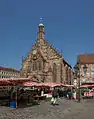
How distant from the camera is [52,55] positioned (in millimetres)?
67812

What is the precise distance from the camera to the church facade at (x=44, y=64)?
217ft

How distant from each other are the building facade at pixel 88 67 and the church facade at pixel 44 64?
5.12 meters

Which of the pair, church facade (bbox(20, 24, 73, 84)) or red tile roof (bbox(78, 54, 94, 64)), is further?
red tile roof (bbox(78, 54, 94, 64))

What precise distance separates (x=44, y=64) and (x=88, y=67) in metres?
13.7

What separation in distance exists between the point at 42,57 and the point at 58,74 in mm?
6790

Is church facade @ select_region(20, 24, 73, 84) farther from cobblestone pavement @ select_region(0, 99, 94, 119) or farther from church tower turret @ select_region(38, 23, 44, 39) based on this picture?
cobblestone pavement @ select_region(0, 99, 94, 119)

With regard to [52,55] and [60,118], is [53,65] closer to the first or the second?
[52,55]

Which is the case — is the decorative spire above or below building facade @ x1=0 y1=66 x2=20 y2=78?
above

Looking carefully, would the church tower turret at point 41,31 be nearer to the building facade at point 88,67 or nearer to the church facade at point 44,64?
the church facade at point 44,64

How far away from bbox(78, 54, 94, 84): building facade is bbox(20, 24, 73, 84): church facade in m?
5.12

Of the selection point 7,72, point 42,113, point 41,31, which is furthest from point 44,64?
point 7,72

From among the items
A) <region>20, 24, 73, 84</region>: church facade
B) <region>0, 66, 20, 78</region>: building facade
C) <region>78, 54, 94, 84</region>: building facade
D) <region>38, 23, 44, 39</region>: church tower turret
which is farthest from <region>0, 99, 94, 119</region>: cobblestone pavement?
<region>0, 66, 20, 78</region>: building facade

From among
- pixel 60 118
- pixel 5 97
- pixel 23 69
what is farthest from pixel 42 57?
pixel 60 118

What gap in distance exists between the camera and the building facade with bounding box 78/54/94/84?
228 ft
